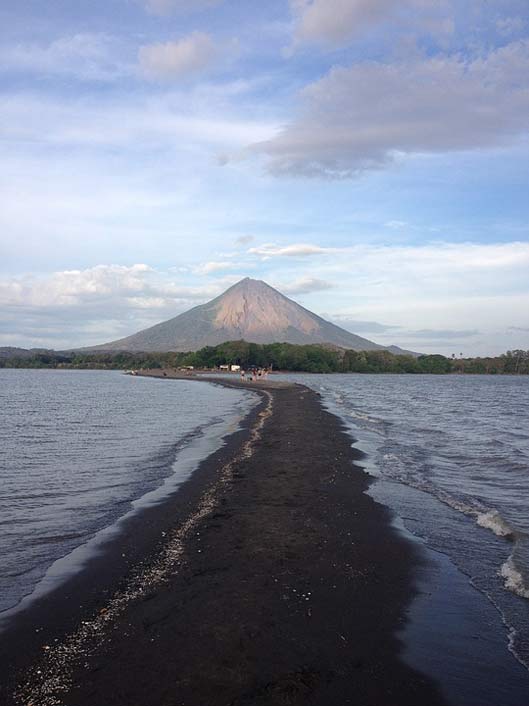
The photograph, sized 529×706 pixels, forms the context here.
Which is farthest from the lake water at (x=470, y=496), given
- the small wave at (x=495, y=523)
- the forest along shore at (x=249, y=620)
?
the forest along shore at (x=249, y=620)

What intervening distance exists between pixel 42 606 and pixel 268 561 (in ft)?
11.5

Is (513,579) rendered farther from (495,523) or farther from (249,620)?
(249,620)

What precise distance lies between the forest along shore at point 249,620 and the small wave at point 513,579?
4.76 feet

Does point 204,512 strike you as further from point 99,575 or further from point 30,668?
point 30,668

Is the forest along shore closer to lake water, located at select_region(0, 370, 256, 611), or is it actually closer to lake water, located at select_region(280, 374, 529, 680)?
lake water, located at select_region(280, 374, 529, 680)

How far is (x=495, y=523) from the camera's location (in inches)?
491

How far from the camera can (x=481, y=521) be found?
1282cm

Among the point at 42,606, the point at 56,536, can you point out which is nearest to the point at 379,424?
the point at 56,536

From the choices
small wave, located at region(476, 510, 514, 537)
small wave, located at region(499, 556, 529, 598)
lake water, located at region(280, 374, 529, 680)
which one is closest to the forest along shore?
lake water, located at region(280, 374, 529, 680)

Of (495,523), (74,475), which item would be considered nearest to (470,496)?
(495,523)

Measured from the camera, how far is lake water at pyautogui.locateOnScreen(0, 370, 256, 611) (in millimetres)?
10422

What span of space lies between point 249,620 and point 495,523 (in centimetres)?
738

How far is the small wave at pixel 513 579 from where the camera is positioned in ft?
28.5

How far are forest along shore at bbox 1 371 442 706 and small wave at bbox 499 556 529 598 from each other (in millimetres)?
1452
